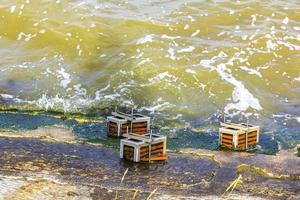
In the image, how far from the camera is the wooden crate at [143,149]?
50.0 ft

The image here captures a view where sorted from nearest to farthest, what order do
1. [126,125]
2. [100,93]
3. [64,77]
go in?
[126,125] < [100,93] < [64,77]

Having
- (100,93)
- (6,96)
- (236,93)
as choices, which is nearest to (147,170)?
(100,93)

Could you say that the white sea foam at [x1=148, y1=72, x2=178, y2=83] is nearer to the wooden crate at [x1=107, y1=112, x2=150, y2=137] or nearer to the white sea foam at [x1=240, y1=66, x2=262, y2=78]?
the white sea foam at [x1=240, y1=66, x2=262, y2=78]

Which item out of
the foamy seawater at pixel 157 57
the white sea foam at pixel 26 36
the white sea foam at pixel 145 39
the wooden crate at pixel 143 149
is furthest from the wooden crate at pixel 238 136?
the white sea foam at pixel 26 36

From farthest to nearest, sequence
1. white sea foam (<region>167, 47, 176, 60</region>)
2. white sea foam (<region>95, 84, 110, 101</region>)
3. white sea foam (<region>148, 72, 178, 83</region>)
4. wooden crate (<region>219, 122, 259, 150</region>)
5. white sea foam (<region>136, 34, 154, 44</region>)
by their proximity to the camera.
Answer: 1. white sea foam (<region>136, 34, 154, 44</region>)
2. white sea foam (<region>167, 47, 176, 60</region>)
3. white sea foam (<region>148, 72, 178, 83</region>)
4. white sea foam (<region>95, 84, 110, 101</region>)
5. wooden crate (<region>219, 122, 259, 150</region>)

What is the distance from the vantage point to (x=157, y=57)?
2536 cm

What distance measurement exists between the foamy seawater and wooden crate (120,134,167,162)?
202 inches

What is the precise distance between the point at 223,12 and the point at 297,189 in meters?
18.2

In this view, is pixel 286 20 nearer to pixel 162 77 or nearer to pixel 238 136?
pixel 162 77

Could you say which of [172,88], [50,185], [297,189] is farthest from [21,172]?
[172,88]

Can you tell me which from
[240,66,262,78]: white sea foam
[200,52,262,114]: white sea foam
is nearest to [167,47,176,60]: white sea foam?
[200,52,262,114]: white sea foam

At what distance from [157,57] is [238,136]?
30.0ft

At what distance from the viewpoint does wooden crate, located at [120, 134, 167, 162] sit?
50.0ft

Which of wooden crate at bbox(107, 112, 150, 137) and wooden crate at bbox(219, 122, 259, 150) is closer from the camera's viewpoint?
wooden crate at bbox(219, 122, 259, 150)
